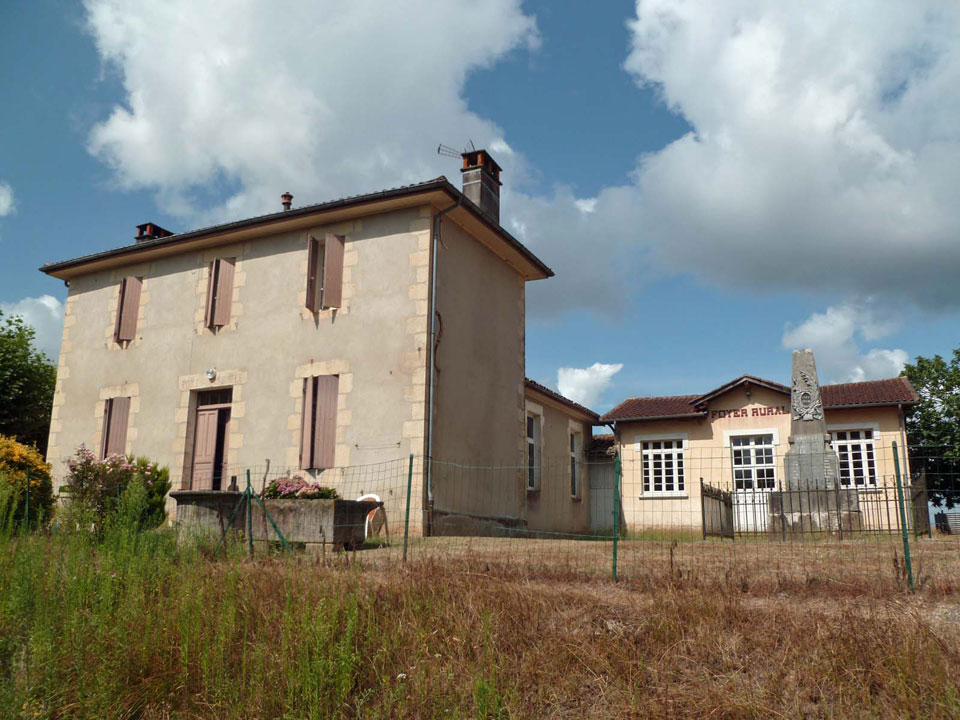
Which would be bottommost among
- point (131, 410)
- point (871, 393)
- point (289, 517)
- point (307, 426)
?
point (289, 517)

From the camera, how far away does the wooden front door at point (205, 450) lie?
13.9 meters

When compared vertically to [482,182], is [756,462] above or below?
below

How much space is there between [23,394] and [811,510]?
728 inches

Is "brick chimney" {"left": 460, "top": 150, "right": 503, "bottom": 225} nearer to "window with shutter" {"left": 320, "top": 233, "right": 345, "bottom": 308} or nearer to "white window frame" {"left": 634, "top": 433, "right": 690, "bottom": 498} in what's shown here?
"window with shutter" {"left": 320, "top": 233, "right": 345, "bottom": 308}

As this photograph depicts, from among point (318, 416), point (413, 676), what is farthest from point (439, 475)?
point (413, 676)

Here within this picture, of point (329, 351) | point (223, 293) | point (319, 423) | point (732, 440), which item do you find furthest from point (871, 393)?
point (223, 293)

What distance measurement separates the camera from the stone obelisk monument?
1285 centimetres

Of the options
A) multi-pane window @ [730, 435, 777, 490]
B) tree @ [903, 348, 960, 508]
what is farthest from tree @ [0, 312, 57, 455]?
tree @ [903, 348, 960, 508]

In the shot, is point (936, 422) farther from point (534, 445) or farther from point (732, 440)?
point (534, 445)

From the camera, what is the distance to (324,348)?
13062 mm

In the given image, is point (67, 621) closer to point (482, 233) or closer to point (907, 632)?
point (907, 632)

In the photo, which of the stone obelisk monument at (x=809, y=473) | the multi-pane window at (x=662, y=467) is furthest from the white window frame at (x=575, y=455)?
the stone obelisk monument at (x=809, y=473)

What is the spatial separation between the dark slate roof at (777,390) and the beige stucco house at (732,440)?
0.02m

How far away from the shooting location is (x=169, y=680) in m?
4.77
